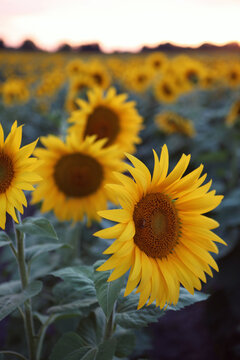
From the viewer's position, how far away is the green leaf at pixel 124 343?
1.41 metres

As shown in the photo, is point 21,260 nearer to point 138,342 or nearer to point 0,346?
point 138,342

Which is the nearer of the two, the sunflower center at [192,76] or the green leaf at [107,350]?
the green leaf at [107,350]

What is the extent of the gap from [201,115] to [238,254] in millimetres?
2504

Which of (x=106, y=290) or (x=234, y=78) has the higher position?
(x=234, y=78)

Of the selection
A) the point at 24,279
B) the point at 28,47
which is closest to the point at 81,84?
the point at 24,279

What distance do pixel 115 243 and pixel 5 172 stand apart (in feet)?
1.44

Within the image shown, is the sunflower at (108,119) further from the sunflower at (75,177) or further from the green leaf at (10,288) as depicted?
the green leaf at (10,288)

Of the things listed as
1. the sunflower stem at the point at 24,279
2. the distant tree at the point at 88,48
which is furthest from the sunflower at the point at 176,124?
the distant tree at the point at 88,48

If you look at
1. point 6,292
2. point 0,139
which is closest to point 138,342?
point 6,292

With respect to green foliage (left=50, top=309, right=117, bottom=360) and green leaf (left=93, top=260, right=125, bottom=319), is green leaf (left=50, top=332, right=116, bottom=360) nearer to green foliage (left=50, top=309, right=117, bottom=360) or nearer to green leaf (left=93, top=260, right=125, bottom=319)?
green foliage (left=50, top=309, right=117, bottom=360)

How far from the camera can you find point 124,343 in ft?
4.79

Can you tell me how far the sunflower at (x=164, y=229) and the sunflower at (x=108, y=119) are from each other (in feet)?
4.93

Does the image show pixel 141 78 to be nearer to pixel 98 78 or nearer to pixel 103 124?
pixel 98 78

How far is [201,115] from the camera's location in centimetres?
495
